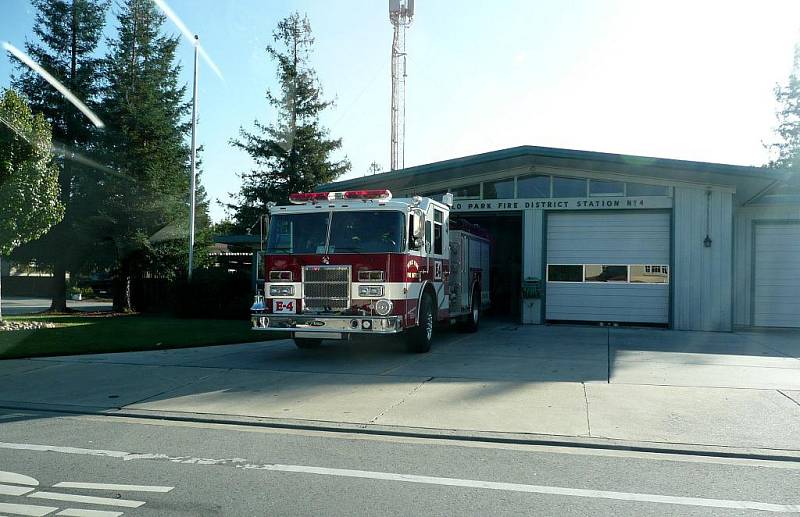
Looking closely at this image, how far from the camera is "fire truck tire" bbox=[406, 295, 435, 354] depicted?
12.6 m

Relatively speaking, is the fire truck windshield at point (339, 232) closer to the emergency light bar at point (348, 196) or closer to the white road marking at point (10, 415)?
the emergency light bar at point (348, 196)

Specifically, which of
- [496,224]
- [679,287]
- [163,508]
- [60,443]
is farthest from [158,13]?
[163,508]

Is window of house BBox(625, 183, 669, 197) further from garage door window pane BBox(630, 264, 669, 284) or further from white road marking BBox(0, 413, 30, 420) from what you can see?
white road marking BBox(0, 413, 30, 420)

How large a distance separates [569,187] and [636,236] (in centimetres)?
230

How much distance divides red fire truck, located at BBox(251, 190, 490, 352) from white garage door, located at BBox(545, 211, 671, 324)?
7582mm

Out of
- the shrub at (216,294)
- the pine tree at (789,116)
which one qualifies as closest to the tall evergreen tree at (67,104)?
the shrub at (216,294)

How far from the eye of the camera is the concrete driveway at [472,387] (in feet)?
24.6

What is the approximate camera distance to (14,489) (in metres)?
5.18

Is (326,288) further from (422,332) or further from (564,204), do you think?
(564,204)

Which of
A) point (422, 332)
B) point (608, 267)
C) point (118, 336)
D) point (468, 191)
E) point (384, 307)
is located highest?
point (468, 191)

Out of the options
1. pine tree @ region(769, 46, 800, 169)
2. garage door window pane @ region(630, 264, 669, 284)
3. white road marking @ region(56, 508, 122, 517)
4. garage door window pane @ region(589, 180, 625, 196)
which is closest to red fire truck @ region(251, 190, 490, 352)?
white road marking @ region(56, 508, 122, 517)

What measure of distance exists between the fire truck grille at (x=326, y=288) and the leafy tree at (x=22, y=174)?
9.35 m

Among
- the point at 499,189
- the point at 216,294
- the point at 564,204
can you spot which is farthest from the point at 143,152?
the point at 564,204

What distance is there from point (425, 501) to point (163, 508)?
1.89 m
